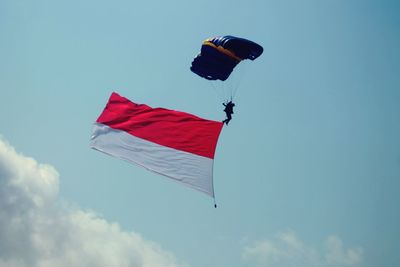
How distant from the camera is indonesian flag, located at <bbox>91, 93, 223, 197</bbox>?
15.4m

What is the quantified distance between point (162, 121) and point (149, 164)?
2.86 metres

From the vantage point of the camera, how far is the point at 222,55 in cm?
2014

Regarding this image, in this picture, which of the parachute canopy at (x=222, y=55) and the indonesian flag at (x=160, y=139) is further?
the parachute canopy at (x=222, y=55)

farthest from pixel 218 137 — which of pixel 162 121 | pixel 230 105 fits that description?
pixel 230 105

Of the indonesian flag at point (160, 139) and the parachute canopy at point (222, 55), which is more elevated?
the parachute canopy at point (222, 55)

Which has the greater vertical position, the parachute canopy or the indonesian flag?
the parachute canopy

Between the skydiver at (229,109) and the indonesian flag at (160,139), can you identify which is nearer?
the indonesian flag at (160,139)

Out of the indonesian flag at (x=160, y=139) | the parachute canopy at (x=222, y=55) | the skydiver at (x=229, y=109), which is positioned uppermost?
the parachute canopy at (x=222, y=55)

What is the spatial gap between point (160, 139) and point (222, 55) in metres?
5.51

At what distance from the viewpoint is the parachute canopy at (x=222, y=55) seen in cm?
1955

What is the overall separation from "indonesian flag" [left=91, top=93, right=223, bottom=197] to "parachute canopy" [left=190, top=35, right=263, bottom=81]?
12.8 feet

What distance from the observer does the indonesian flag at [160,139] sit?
15.4 meters

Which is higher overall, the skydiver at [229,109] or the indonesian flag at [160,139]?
the skydiver at [229,109]

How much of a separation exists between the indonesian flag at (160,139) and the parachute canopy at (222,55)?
12.8 feet
